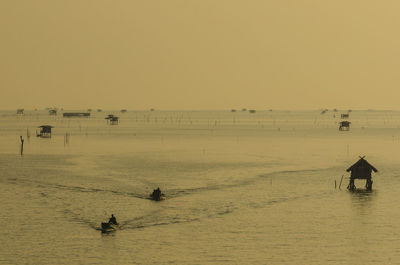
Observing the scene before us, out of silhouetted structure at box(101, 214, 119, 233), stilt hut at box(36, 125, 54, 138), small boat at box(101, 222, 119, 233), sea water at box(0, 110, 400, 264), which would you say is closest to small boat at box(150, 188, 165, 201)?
sea water at box(0, 110, 400, 264)

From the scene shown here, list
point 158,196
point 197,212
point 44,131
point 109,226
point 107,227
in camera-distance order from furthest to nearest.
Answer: point 44,131 → point 158,196 → point 197,212 → point 109,226 → point 107,227

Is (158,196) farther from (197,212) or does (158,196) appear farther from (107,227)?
(107,227)

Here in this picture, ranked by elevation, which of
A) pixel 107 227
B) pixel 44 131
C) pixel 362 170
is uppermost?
pixel 44 131

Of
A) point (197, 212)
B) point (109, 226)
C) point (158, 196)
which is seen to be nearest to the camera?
point (109, 226)

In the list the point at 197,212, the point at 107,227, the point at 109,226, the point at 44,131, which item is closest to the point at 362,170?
Result: the point at 197,212

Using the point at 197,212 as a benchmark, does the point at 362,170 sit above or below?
above

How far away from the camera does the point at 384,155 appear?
388ft

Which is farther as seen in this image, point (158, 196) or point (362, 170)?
point (362, 170)

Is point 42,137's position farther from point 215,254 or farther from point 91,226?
point 215,254

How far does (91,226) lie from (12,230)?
573 cm

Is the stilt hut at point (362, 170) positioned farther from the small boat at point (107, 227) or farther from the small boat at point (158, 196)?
the small boat at point (107, 227)

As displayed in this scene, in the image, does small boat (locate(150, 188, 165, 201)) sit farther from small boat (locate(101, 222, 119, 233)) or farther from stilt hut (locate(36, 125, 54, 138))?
stilt hut (locate(36, 125, 54, 138))

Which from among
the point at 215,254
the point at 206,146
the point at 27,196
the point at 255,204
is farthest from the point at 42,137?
the point at 215,254

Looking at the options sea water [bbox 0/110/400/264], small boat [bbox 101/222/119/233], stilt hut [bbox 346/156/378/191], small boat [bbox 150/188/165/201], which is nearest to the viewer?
sea water [bbox 0/110/400/264]
